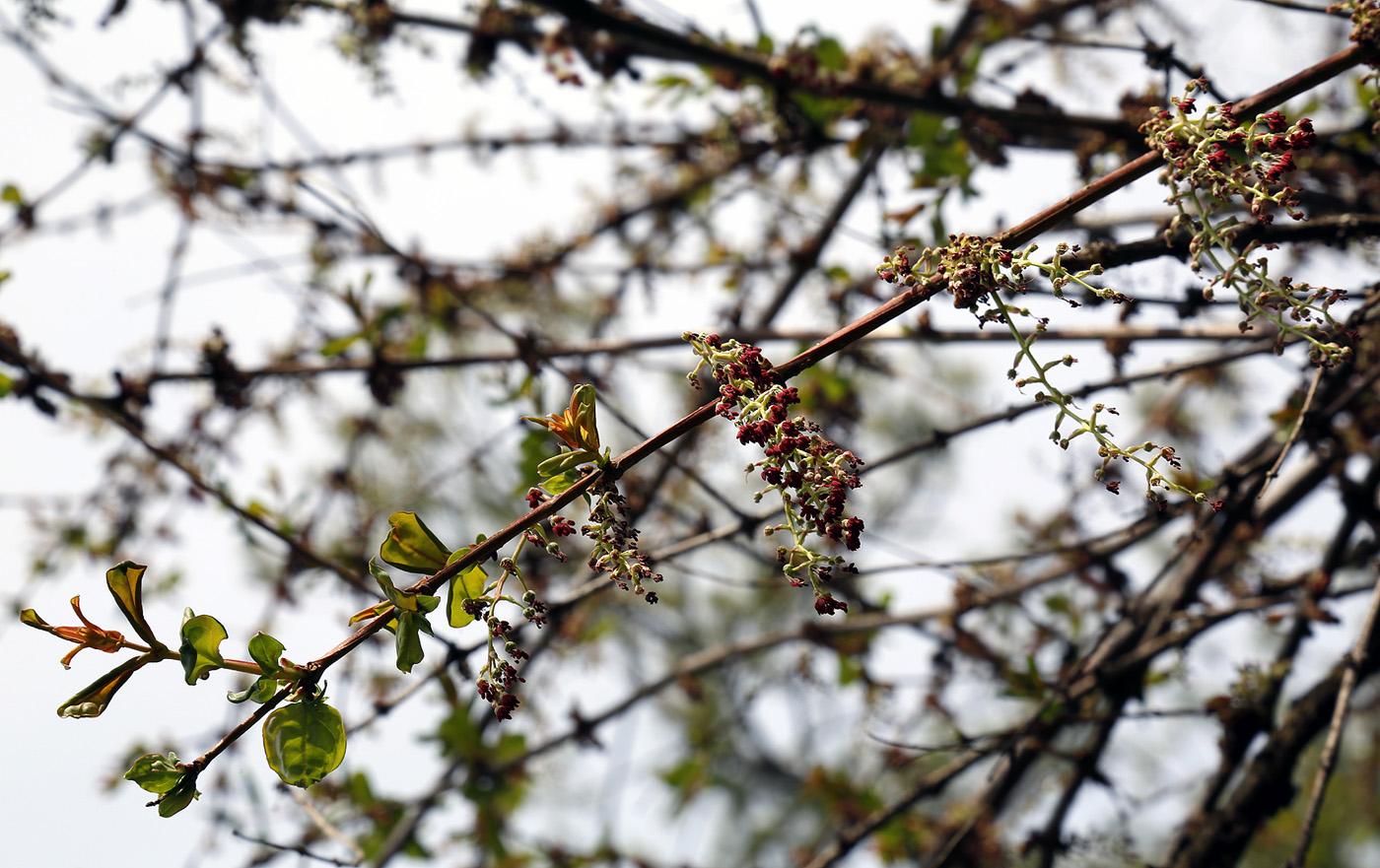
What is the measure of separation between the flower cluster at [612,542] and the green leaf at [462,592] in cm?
15

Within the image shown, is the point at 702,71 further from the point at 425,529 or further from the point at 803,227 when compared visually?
the point at 425,529

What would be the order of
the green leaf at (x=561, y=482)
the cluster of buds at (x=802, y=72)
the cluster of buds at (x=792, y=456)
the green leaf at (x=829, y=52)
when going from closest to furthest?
the cluster of buds at (x=792, y=456) → the green leaf at (x=561, y=482) → the cluster of buds at (x=802, y=72) → the green leaf at (x=829, y=52)

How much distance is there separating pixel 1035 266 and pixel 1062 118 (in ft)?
3.98

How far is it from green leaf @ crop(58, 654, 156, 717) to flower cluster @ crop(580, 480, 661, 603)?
48cm

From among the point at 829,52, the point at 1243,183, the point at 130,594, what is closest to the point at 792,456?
the point at 1243,183

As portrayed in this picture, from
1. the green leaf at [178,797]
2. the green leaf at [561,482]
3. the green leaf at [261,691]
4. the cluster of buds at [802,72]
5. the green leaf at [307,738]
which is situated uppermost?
the cluster of buds at [802,72]

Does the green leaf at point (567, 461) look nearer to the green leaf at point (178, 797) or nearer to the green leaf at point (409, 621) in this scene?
the green leaf at point (409, 621)

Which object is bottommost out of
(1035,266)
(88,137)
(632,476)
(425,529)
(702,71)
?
(425,529)

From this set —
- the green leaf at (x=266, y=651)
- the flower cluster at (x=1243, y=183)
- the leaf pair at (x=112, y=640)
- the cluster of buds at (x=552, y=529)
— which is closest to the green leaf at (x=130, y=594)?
the leaf pair at (x=112, y=640)

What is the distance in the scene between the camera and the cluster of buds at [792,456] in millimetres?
818

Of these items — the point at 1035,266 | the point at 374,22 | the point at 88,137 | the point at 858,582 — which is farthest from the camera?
the point at 858,582

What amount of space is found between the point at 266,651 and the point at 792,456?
57cm

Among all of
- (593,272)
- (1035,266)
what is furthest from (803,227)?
(1035,266)

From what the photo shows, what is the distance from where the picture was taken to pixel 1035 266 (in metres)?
0.86
